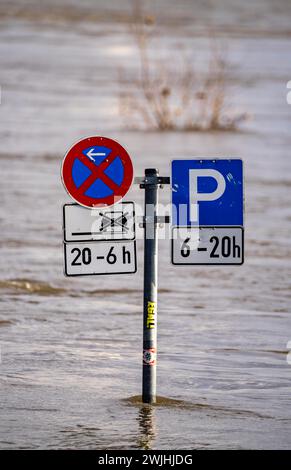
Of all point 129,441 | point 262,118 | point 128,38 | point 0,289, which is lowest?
point 129,441

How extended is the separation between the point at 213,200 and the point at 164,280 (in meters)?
5.69

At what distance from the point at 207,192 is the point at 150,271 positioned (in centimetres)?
65

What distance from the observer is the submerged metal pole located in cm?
859

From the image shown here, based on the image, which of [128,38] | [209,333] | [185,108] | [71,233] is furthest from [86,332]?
[128,38]

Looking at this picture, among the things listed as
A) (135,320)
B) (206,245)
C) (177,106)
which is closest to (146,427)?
(206,245)

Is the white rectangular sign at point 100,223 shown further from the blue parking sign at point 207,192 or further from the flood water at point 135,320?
the flood water at point 135,320

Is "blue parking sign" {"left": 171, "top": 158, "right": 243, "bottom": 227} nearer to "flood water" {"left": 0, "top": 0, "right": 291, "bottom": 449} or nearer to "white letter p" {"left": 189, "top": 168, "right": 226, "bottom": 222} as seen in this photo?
"white letter p" {"left": 189, "top": 168, "right": 226, "bottom": 222}

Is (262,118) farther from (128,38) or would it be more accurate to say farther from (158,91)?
(128,38)

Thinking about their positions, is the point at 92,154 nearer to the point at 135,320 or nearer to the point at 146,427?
the point at 146,427

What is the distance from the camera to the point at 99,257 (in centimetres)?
849

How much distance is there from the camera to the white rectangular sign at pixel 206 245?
28.1 feet

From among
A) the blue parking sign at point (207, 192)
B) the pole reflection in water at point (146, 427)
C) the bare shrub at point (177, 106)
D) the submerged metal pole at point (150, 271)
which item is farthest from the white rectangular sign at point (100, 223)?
the bare shrub at point (177, 106)

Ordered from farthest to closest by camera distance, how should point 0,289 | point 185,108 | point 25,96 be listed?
point 25,96 < point 185,108 < point 0,289

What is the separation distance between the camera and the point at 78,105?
30141 mm
